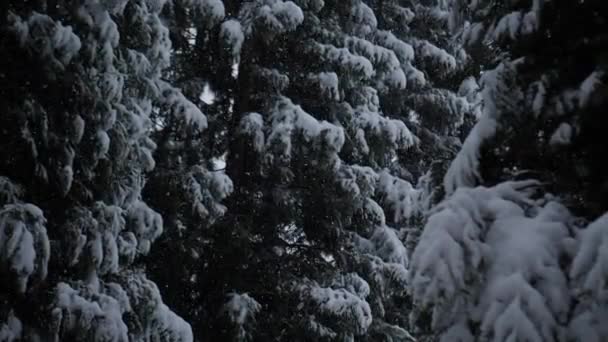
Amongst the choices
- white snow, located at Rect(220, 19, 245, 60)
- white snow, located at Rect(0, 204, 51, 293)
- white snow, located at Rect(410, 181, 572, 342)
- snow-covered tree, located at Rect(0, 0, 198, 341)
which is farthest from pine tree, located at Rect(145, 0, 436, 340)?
white snow, located at Rect(410, 181, 572, 342)

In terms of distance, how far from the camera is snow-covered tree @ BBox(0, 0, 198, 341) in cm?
463

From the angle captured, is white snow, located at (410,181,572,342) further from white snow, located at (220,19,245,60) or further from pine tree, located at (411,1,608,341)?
white snow, located at (220,19,245,60)

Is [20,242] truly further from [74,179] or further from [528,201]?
[528,201]

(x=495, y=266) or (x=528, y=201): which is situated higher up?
(x=528, y=201)

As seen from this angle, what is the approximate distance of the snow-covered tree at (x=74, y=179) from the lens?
4.63 metres

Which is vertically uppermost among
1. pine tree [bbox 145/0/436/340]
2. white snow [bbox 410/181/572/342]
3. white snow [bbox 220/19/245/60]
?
white snow [bbox 410/181/572/342]

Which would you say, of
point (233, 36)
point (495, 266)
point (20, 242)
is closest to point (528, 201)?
point (495, 266)

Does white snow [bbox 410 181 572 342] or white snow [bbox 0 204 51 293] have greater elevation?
white snow [bbox 410 181 572 342]

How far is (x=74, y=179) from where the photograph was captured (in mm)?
5363

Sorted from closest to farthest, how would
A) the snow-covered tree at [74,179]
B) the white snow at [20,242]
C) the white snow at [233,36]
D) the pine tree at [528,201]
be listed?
1. the pine tree at [528,201]
2. the white snow at [20,242]
3. the snow-covered tree at [74,179]
4. the white snow at [233,36]

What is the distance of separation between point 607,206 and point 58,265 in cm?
452

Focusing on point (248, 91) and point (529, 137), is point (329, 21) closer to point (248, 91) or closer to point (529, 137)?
point (248, 91)

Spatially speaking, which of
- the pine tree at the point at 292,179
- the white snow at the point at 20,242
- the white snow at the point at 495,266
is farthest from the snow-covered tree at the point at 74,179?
the white snow at the point at 495,266

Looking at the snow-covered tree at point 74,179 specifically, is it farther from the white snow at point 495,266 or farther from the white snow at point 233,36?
the white snow at point 495,266
